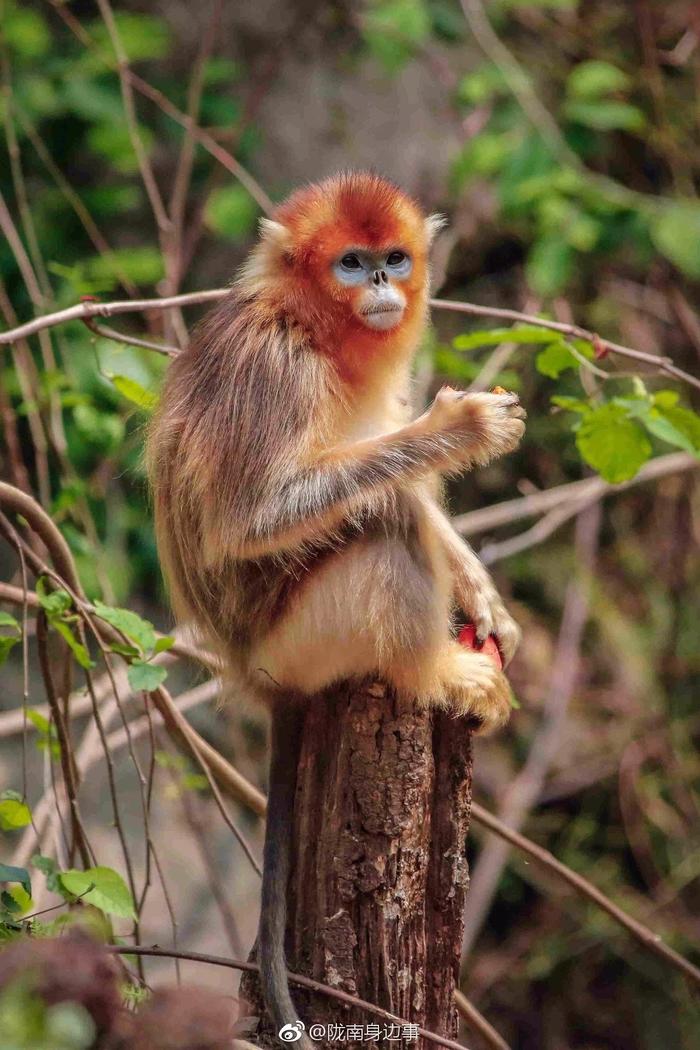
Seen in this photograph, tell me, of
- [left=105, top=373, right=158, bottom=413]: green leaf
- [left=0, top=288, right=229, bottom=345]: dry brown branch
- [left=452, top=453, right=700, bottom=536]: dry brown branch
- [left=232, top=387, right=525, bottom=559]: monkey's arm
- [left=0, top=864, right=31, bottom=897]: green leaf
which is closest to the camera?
[left=0, top=864, right=31, bottom=897]: green leaf

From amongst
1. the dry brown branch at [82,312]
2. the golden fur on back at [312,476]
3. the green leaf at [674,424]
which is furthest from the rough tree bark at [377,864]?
the dry brown branch at [82,312]

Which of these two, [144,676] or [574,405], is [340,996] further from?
[574,405]

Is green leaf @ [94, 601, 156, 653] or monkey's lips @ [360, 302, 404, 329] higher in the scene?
monkey's lips @ [360, 302, 404, 329]

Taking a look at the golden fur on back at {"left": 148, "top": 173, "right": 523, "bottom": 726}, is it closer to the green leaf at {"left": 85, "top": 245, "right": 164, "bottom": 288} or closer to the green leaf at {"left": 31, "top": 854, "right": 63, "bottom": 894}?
the green leaf at {"left": 31, "top": 854, "right": 63, "bottom": 894}

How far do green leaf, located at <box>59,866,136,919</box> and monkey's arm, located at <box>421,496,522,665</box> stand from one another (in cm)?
134

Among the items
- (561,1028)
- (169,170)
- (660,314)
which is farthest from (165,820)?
(660,314)

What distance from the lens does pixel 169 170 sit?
22.2 feet

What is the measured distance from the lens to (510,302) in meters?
7.43

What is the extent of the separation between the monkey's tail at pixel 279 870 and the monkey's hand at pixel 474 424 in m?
0.82

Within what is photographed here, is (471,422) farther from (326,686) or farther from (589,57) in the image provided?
(589,57)

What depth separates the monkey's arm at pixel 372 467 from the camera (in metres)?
3.14

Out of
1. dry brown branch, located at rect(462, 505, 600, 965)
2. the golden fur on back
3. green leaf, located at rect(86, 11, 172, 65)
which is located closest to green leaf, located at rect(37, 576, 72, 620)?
the golden fur on back

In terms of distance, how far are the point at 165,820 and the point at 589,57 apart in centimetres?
509

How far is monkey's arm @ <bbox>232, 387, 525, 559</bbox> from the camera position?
3.14m
